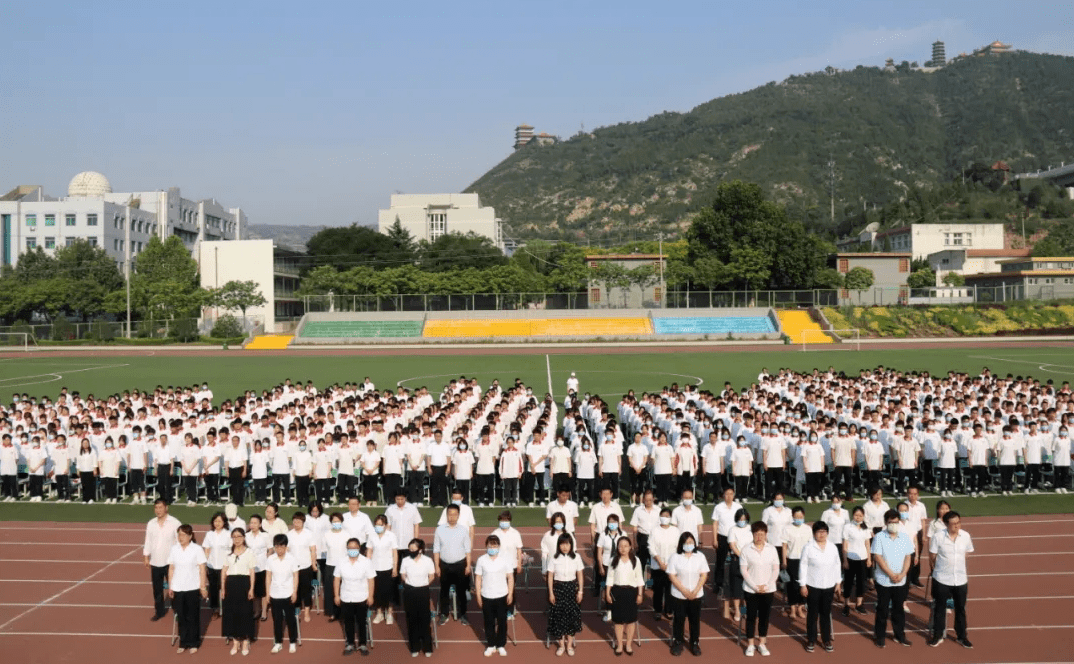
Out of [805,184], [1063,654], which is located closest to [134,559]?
[1063,654]

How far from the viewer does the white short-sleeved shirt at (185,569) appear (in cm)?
927

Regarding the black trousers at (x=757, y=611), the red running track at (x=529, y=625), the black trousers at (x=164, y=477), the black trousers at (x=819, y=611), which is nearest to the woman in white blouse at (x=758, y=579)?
the black trousers at (x=757, y=611)

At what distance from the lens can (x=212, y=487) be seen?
16.5 meters

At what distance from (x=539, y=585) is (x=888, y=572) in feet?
14.3

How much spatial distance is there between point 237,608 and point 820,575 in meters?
6.12

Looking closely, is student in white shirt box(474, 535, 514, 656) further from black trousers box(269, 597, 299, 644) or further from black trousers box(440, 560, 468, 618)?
black trousers box(269, 597, 299, 644)

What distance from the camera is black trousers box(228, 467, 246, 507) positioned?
1558 cm

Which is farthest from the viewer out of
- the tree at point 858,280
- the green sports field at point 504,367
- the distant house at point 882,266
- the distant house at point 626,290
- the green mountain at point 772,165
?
the green mountain at point 772,165

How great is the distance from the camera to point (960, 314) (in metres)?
60.0

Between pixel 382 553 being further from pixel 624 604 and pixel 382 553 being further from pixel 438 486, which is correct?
pixel 438 486

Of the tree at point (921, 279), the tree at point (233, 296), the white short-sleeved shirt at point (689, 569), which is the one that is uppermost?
the tree at point (921, 279)

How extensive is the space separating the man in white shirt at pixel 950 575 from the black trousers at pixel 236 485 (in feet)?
37.1

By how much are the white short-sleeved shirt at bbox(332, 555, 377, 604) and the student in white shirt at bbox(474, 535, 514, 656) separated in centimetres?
115

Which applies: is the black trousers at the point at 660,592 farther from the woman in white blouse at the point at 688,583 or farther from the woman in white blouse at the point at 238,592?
the woman in white blouse at the point at 238,592
